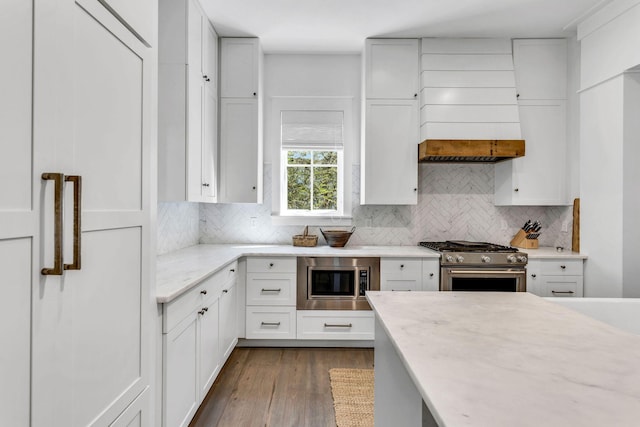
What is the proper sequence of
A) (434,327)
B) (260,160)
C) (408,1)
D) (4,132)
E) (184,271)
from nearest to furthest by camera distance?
(4,132) → (434,327) → (184,271) → (408,1) → (260,160)

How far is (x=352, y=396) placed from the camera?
→ 2596mm

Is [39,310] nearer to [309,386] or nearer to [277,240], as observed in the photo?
[309,386]

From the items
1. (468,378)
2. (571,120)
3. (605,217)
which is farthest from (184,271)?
(571,120)

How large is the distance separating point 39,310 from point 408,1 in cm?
305

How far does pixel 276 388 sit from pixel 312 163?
87.7 inches

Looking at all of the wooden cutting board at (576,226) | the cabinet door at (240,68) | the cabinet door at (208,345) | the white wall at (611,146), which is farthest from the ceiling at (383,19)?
the cabinet door at (208,345)

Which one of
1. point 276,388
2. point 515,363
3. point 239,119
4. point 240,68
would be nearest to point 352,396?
point 276,388

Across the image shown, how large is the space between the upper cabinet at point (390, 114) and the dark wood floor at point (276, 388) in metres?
1.48

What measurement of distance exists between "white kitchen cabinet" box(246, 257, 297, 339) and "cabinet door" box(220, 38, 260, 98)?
1.55m

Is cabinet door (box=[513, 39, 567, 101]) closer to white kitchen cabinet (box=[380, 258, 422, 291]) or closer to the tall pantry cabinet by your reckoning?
white kitchen cabinet (box=[380, 258, 422, 291])

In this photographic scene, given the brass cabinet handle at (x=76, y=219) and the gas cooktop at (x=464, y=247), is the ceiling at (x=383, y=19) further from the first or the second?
the brass cabinet handle at (x=76, y=219)

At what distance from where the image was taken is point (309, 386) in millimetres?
2740

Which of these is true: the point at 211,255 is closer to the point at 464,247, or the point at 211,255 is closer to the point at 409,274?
the point at 409,274

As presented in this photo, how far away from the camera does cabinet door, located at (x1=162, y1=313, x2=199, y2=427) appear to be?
5.69ft
